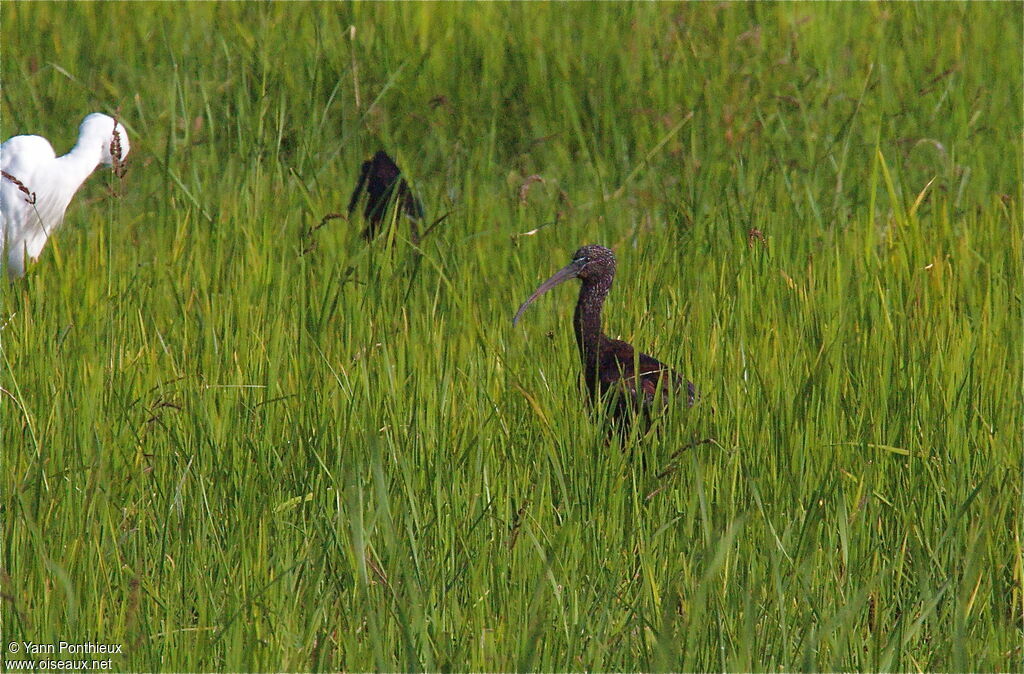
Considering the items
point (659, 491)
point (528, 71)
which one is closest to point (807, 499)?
point (659, 491)

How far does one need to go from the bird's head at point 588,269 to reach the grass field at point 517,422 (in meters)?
0.16

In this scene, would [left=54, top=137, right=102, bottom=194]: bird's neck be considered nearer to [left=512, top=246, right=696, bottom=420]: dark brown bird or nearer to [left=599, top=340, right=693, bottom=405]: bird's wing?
[left=512, top=246, right=696, bottom=420]: dark brown bird

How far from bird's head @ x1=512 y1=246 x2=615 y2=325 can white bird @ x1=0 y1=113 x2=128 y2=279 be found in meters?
1.55

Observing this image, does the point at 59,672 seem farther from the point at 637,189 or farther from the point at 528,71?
the point at 528,71

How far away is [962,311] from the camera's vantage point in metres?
3.48

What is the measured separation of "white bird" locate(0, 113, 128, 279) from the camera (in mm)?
4207

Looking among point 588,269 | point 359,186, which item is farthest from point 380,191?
point 588,269

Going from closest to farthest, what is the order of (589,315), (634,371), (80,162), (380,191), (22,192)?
(634,371) → (589,315) → (22,192) → (80,162) → (380,191)

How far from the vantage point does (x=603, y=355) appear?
11.2 feet

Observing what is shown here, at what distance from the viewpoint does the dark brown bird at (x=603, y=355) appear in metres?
3.18

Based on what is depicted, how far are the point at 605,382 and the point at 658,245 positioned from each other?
1.15 metres

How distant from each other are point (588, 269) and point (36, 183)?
197cm

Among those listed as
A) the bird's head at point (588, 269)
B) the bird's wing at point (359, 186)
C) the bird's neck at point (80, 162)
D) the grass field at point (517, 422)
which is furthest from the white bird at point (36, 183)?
the bird's head at point (588, 269)

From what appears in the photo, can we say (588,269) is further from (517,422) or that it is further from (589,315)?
(517,422)
